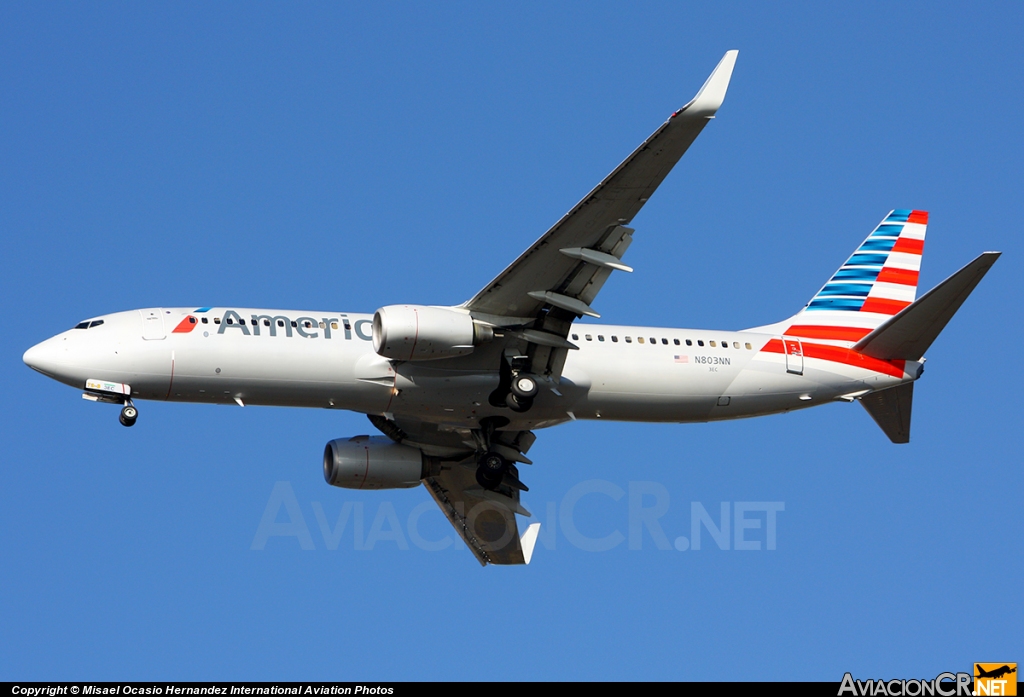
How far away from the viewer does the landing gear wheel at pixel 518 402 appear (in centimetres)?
4188

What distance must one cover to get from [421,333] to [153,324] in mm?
7812

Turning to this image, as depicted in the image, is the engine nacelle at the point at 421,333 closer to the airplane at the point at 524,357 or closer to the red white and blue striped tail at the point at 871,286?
the airplane at the point at 524,357

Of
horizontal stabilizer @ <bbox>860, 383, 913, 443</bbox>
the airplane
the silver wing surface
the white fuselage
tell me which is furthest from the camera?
horizontal stabilizer @ <bbox>860, 383, 913, 443</bbox>

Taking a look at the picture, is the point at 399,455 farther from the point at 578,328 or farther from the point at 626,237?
the point at 626,237

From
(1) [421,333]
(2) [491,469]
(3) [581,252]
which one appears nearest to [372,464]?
(2) [491,469]

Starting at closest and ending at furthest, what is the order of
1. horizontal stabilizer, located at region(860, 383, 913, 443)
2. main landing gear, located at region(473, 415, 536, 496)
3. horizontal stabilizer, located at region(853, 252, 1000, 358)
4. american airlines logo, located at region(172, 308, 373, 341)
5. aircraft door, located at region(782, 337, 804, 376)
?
american airlines logo, located at region(172, 308, 373, 341) < horizontal stabilizer, located at region(853, 252, 1000, 358) < main landing gear, located at region(473, 415, 536, 496) < aircraft door, located at region(782, 337, 804, 376) < horizontal stabilizer, located at region(860, 383, 913, 443)

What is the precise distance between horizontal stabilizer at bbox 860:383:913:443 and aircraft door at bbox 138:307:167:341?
22.0 metres

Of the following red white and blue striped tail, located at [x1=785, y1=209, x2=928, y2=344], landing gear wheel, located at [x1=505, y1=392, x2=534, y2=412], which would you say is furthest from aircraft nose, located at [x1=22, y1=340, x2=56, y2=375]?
red white and blue striped tail, located at [x1=785, y1=209, x2=928, y2=344]

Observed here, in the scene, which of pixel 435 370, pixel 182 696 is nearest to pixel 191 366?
pixel 435 370

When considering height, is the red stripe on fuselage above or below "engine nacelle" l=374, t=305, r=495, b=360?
above

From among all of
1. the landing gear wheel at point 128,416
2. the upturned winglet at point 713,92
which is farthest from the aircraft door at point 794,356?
the landing gear wheel at point 128,416

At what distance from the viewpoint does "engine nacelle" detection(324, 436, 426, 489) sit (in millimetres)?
46656

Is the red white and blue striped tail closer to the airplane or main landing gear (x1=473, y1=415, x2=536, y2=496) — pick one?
the airplane

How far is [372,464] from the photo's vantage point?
4681cm
